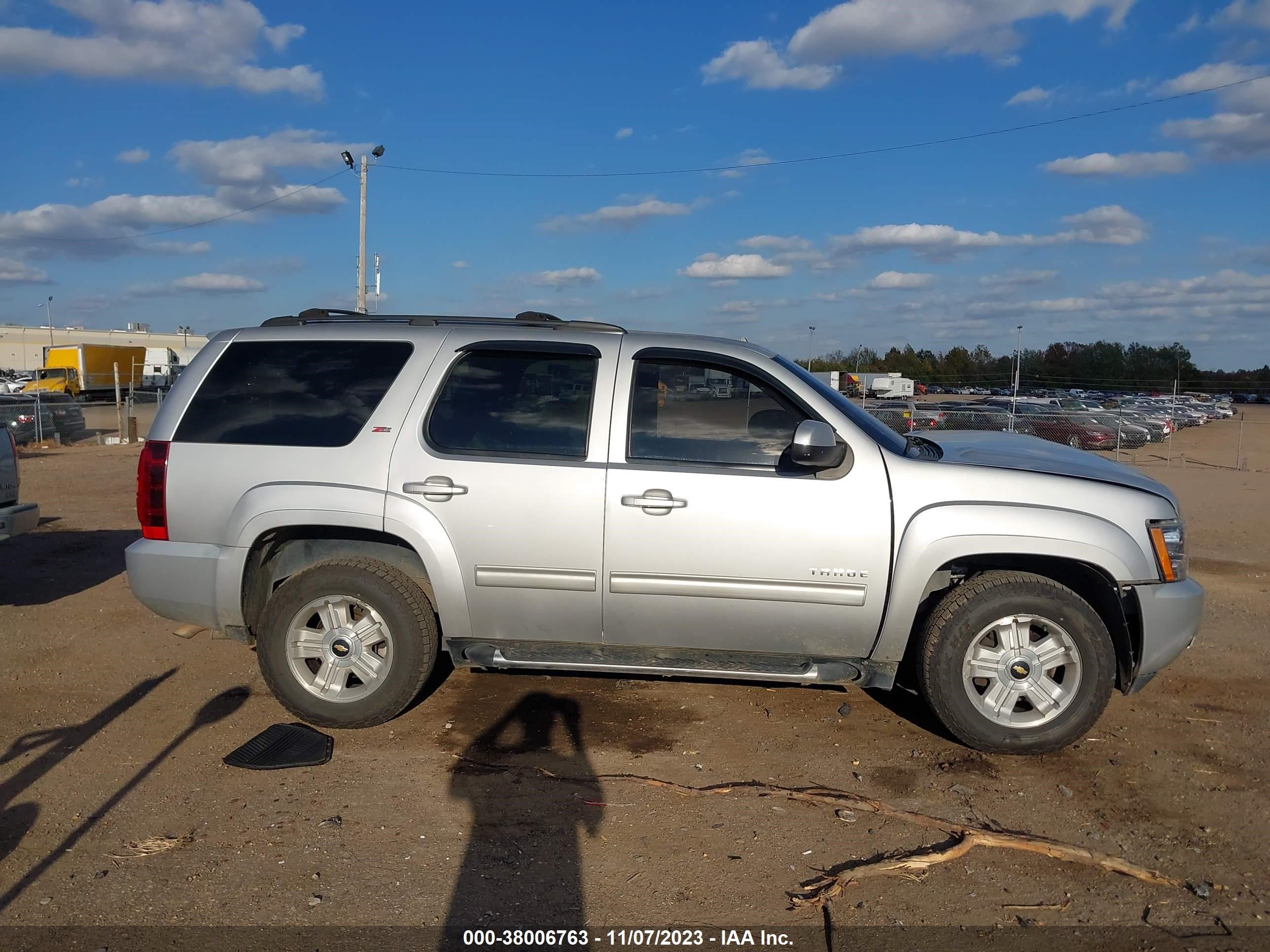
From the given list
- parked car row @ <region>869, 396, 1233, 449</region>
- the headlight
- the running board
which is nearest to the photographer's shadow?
the running board

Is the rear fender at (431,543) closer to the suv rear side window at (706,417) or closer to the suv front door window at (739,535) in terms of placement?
the suv front door window at (739,535)

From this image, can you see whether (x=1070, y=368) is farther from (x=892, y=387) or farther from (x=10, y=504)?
(x=10, y=504)

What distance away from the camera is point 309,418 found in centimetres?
491

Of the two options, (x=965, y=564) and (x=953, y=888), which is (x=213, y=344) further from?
(x=953, y=888)

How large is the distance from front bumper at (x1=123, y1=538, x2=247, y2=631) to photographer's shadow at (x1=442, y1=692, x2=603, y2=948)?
1.41m

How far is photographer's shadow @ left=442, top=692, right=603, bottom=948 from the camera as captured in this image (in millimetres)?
3311

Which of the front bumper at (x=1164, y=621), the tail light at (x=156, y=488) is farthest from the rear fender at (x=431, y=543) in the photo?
the front bumper at (x=1164, y=621)

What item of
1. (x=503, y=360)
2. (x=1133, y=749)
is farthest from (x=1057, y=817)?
(x=503, y=360)

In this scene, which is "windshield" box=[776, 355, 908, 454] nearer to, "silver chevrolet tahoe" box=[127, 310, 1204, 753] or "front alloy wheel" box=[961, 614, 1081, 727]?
"silver chevrolet tahoe" box=[127, 310, 1204, 753]

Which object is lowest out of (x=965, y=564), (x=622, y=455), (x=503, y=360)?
(x=965, y=564)

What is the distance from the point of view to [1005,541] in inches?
176

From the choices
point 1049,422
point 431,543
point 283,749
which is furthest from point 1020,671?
point 1049,422

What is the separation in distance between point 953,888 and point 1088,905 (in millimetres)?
450

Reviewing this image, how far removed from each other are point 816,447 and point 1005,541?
0.97m
